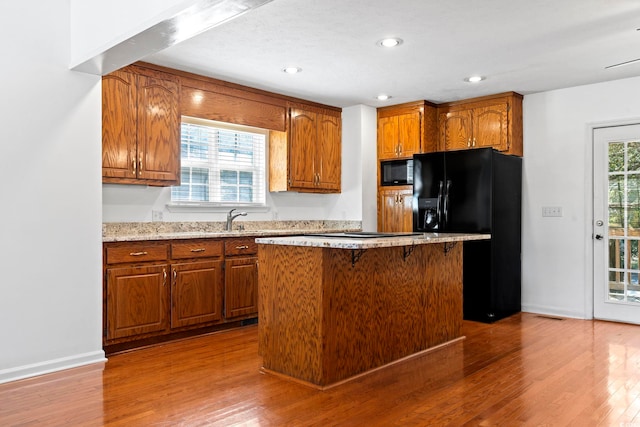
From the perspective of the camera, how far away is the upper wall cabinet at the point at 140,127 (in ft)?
13.2

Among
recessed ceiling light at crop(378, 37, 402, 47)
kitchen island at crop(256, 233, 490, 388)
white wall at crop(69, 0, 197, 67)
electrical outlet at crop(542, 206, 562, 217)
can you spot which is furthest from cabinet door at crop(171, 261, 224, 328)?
electrical outlet at crop(542, 206, 562, 217)

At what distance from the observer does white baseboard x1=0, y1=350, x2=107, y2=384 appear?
314cm

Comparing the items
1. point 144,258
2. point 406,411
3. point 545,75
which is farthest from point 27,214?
point 545,75

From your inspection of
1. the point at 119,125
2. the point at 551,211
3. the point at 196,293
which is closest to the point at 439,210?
the point at 551,211

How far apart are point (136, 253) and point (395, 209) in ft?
10.4

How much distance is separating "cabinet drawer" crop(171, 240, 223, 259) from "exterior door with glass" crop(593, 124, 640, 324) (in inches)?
150

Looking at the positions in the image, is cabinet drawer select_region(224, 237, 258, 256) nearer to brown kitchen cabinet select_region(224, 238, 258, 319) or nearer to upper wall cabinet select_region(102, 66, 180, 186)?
brown kitchen cabinet select_region(224, 238, 258, 319)

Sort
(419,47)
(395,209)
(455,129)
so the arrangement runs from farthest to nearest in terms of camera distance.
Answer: (395,209) < (455,129) < (419,47)

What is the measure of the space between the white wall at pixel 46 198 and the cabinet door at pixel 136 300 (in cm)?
13

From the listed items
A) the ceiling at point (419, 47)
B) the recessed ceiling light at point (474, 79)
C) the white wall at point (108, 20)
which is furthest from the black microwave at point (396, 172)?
the white wall at point (108, 20)

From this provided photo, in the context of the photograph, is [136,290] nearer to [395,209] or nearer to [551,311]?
[395,209]

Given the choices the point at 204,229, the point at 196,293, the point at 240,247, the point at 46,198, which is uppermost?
the point at 46,198

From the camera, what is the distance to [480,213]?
4.99m

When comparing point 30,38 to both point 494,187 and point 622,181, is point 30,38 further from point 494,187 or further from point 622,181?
point 622,181
